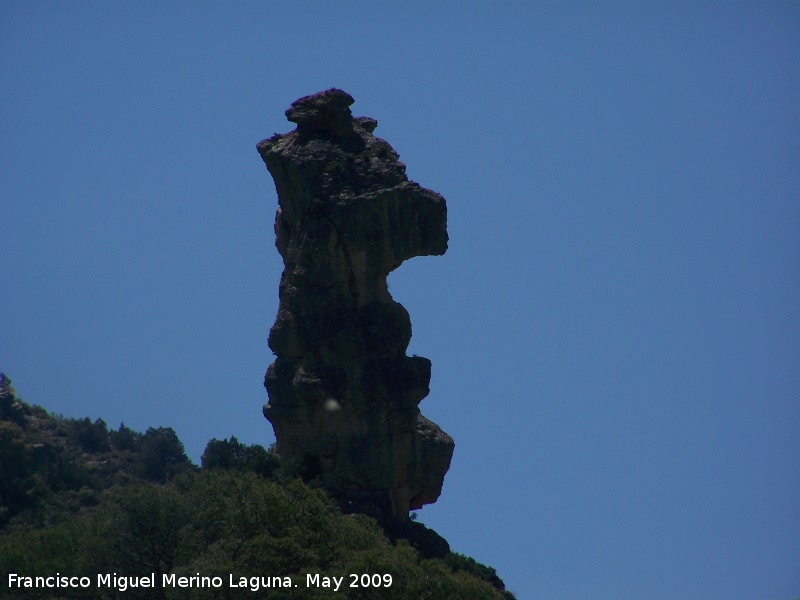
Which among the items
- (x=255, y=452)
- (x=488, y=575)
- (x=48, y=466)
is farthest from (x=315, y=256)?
(x=48, y=466)

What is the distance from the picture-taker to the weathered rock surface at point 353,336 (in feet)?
158

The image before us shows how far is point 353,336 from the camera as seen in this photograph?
4834 cm

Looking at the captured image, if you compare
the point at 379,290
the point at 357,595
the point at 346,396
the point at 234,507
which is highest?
the point at 379,290

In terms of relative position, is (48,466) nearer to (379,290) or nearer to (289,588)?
(379,290)

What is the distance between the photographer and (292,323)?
1929 inches

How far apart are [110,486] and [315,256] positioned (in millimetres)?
29084

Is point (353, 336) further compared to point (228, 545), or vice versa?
point (353, 336)

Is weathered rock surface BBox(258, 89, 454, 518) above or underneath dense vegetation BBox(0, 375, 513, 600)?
above

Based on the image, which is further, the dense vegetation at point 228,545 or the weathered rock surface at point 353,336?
the weathered rock surface at point 353,336

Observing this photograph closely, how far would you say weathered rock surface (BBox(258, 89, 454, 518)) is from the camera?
158 ft

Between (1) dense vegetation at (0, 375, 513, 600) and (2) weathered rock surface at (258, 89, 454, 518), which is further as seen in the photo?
(2) weathered rock surface at (258, 89, 454, 518)

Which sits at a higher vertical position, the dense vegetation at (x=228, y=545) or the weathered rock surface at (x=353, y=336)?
the weathered rock surface at (x=353, y=336)

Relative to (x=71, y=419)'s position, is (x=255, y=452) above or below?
below

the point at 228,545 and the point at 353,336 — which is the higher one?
the point at 353,336
